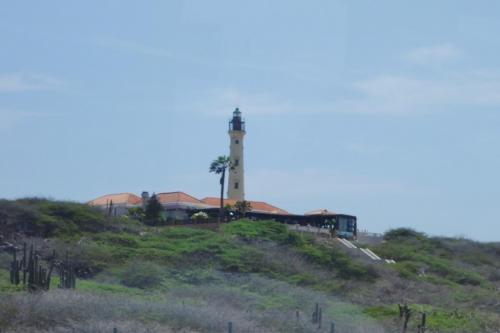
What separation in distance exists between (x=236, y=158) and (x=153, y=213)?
56.5 ft

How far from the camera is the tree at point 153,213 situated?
6969 centimetres

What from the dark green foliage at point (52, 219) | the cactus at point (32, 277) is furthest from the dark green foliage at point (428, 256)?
the cactus at point (32, 277)

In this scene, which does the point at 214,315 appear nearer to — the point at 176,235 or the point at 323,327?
the point at 323,327

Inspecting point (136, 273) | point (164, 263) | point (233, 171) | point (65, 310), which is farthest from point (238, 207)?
point (65, 310)

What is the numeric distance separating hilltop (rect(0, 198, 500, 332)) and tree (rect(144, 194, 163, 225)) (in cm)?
426

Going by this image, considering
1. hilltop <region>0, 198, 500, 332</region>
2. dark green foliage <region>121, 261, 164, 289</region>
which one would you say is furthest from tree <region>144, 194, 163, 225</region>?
dark green foliage <region>121, 261, 164, 289</region>

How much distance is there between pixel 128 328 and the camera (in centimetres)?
2720

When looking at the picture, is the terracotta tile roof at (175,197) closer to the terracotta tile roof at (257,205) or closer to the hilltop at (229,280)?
the terracotta tile roof at (257,205)

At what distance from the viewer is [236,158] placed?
8638 centimetres

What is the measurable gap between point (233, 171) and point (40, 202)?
2293 cm

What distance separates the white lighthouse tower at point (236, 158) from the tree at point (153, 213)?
525 inches

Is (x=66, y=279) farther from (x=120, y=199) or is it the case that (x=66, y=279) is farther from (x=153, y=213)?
(x=120, y=199)

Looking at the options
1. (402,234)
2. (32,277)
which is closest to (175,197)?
(402,234)

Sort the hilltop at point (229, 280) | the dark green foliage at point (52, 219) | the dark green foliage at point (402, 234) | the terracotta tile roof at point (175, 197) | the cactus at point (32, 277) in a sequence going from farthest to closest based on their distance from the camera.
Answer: the terracotta tile roof at point (175, 197), the dark green foliage at point (402, 234), the dark green foliage at point (52, 219), the cactus at point (32, 277), the hilltop at point (229, 280)
